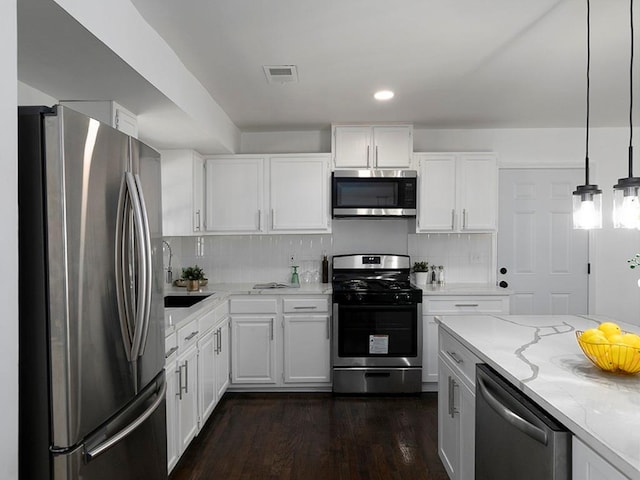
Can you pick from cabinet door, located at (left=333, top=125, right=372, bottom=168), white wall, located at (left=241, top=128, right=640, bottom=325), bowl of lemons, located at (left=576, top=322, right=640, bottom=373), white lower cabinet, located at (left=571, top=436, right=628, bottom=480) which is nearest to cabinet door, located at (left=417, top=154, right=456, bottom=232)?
white wall, located at (left=241, top=128, right=640, bottom=325)

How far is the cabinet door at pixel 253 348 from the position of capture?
3744mm

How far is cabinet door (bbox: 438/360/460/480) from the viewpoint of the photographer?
7.00 feet

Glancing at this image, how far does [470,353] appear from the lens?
1.93 meters

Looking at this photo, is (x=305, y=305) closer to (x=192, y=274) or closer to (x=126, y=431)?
(x=192, y=274)

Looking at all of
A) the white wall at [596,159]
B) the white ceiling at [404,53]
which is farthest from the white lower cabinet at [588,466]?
the white wall at [596,159]

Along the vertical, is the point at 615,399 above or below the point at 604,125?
below

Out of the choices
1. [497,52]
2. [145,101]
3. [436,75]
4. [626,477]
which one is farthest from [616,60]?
[145,101]

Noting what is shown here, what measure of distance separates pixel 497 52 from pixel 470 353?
163 centimetres

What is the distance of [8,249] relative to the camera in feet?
3.52

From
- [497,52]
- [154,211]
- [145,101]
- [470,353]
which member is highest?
[497,52]

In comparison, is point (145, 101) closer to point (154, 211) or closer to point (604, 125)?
point (154, 211)

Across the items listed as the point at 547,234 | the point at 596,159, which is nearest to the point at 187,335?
the point at 547,234

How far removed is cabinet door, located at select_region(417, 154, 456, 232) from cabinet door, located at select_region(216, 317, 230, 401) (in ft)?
6.43

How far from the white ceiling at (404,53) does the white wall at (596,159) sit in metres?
0.54
